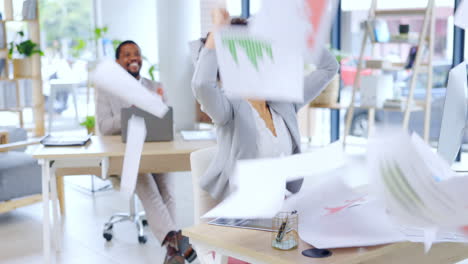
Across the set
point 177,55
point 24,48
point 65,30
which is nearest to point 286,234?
point 177,55

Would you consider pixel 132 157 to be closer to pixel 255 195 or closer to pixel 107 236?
pixel 255 195

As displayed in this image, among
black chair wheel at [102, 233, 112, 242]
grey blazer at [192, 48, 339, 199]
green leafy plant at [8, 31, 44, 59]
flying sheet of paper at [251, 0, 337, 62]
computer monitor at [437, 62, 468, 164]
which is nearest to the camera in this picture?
flying sheet of paper at [251, 0, 337, 62]

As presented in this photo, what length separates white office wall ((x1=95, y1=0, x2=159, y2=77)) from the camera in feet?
28.3

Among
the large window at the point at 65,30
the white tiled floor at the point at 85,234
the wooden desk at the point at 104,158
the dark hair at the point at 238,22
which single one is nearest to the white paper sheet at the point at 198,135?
the wooden desk at the point at 104,158

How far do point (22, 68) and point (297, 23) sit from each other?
25.8 ft

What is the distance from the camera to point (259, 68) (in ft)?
1.65

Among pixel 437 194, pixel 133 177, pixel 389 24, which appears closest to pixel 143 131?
pixel 133 177

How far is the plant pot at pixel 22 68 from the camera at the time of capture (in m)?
7.73

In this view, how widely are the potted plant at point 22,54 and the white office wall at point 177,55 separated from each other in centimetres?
195

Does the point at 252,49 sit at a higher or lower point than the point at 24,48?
higher

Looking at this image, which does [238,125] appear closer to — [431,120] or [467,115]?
[467,115]

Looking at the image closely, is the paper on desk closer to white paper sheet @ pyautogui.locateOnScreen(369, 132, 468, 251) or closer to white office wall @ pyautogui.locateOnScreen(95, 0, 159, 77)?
white paper sheet @ pyautogui.locateOnScreen(369, 132, 468, 251)

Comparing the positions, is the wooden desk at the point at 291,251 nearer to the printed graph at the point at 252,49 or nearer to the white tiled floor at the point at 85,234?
the printed graph at the point at 252,49

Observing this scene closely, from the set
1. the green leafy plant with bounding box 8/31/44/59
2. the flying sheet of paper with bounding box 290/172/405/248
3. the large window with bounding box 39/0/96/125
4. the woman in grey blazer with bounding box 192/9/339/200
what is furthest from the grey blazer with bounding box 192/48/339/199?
the large window with bounding box 39/0/96/125
